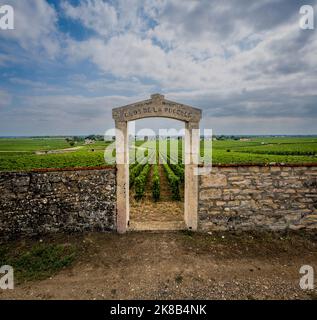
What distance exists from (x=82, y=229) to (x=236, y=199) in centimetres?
463

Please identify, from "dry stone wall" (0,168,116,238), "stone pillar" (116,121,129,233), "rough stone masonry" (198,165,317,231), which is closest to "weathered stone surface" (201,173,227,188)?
"rough stone masonry" (198,165,317,231)

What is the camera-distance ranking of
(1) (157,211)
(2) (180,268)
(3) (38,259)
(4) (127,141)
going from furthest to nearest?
1. (1) (157,211)
2. (4) (127,141)
3. (3) (38,259)
4. (2) (180,268)

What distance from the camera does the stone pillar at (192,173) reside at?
261 inches

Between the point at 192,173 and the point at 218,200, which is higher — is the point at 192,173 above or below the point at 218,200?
above

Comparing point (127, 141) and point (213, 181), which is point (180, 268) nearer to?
point (213, 181)

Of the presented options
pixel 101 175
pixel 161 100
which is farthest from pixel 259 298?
Result: pixel 161 100

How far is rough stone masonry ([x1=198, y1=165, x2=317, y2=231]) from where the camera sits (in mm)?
6531

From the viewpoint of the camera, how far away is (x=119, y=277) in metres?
4.68

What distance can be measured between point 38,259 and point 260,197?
20.2ft

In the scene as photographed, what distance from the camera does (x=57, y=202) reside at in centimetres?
637

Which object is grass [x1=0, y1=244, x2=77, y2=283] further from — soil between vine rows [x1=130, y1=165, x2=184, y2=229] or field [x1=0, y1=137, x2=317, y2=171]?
field [x1=0, y1=137, x2=317, y2=171]

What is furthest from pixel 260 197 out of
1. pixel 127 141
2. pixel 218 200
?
pixel 127 141

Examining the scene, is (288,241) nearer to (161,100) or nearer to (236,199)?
(236,199)

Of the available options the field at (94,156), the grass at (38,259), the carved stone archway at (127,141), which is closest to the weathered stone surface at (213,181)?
the carved stone archway at (127,141)
